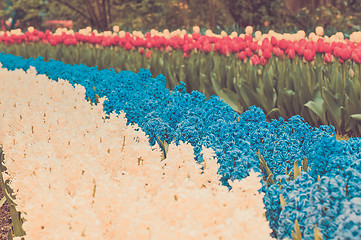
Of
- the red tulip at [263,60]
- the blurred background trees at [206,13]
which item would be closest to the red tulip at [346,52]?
the red tulip at [263,60]

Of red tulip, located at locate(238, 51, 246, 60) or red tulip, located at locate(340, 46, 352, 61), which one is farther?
red tulip, located at locate(238, 51, 246, 60)

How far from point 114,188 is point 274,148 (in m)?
1.15

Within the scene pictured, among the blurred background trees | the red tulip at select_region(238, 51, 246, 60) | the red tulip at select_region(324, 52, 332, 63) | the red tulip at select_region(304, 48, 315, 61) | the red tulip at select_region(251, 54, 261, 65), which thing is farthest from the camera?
the blurred background trees

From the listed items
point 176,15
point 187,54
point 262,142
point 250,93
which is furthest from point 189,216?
point 176,15

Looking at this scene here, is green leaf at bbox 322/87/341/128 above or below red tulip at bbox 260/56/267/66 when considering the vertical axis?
below

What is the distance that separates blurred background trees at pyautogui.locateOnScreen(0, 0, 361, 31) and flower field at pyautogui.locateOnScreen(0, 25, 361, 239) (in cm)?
689

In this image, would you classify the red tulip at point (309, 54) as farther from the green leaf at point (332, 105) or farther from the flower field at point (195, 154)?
the green leaf at point (332, 105)

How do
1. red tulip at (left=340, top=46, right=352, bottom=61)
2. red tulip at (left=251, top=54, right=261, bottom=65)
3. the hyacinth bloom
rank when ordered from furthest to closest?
red tulip at (left=251, top=54, right=261, bottom=65), red tulip at (left=340, top=46, right=352, bottom=61), the hyacinth bloom

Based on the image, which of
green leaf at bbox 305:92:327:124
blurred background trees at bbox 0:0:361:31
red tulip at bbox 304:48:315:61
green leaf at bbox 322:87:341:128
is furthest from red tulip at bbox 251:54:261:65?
blurred background trees at bbox 0:0:361:31

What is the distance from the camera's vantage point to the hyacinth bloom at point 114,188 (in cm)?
182

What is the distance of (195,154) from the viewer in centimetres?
283

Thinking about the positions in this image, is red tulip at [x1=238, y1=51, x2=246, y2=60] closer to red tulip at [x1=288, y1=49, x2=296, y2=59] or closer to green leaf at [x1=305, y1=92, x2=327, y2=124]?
red tulip at [x1=288, y1=49, x2=296, y2=59]

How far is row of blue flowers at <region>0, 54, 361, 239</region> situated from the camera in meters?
1.89

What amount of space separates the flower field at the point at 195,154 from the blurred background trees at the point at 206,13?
6.89 m
